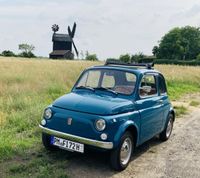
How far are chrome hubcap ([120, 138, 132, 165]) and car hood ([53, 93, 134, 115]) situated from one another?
57cm

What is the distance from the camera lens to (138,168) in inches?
226

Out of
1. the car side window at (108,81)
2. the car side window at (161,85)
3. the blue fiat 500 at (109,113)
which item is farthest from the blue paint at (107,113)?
the car side window at (161,85)

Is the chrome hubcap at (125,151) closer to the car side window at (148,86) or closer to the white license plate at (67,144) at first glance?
the white license plate at (67,144)

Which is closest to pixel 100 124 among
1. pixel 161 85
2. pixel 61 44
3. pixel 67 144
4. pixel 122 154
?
pixel 67 144

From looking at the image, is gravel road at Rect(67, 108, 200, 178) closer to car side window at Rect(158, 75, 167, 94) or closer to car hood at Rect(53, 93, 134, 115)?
car hood at Rect(53, 93, 134, 115)

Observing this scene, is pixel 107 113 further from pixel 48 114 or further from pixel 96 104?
pixel 48 114

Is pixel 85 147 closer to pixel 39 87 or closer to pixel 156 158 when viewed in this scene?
pixel 156 158

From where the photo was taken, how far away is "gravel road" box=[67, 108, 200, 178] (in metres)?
5.38

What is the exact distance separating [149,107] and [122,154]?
1.27 metres

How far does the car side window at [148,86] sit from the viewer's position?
6.31 meters

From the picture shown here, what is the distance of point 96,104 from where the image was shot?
212 inches

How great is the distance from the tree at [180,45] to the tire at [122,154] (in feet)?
312


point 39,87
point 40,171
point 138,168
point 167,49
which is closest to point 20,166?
point 40,171

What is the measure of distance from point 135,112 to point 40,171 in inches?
76.7
